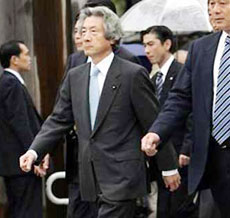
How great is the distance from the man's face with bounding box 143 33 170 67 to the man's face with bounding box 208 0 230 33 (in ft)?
8.85

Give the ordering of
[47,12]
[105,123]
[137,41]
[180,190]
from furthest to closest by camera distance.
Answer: [137,41] → [47,12] → [180,190] → [105,123]

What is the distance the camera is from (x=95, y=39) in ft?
22.3

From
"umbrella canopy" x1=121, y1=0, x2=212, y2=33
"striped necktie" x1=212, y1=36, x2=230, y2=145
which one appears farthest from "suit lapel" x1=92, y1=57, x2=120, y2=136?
"umbrella canopy" x1=121, y1=0, x2=212, y2=33

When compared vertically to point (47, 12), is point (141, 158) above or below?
below

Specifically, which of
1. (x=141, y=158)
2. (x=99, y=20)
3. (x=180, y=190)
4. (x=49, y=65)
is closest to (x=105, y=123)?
(x=141, y=158)

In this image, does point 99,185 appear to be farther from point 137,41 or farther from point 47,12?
point 137,41

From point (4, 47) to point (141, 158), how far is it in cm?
266

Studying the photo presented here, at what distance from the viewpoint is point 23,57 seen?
895 centimetres

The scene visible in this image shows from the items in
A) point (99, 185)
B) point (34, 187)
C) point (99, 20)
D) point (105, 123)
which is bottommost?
point (34, 187)

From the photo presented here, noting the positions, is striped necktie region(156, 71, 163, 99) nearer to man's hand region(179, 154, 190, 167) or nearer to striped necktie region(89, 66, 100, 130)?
man's hand region(179, 154, 190, 167)

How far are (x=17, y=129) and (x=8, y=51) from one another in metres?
0.78

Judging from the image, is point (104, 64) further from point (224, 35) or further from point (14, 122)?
point (14, 122)

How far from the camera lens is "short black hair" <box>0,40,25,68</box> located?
8.86 meters

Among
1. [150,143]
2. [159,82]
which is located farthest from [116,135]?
[159,82]
